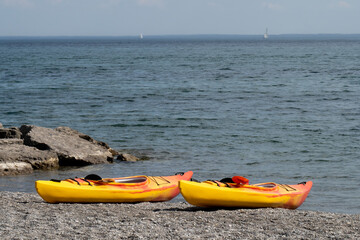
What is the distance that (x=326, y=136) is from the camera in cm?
1867

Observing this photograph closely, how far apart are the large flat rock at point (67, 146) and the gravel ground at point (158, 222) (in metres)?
4.45

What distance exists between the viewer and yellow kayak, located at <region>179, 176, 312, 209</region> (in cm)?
906

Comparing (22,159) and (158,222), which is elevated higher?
(158,222)

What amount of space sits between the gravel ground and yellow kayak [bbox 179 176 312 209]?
6.4 inches

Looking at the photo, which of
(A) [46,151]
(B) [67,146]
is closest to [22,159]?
(A) [46,151]

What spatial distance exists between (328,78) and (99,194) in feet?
112

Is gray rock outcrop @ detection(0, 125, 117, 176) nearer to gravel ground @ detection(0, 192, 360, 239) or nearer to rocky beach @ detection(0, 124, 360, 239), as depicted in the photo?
rocky beach @ detection(0, 124, 360, 239)

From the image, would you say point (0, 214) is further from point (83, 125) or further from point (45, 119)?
point (45, 119)

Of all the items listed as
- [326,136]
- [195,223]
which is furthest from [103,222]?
[326,136]

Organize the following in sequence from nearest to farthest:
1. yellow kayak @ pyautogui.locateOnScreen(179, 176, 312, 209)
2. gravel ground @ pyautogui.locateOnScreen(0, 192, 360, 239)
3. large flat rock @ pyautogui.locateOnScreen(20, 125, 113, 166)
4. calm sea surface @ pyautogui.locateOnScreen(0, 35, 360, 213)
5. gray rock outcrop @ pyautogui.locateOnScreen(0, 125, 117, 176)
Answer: gravel ground @ pyautogui.locateOnScreen(0, 192, 360, 239), yellow kayak @ pyautogui.locateOnScreen(179, 176, 312, 209), gray rock outcrop @ pyautogui.locateOnScreen(0, 125, 117, 176), calm sea surface @ pyautogui.locateOnScreen(0, 35, 360, 213), large flat rock @ pyautogui.locateOnScreen(20, 125, 113, 166)

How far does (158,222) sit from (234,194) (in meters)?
1.68

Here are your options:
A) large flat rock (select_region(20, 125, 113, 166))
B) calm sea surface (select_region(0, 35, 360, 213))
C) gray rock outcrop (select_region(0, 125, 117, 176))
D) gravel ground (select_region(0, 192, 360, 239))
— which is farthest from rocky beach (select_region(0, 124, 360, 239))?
large flat rock (select_region(20, 125, 113, 166))

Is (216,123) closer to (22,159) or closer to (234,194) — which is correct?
(22,159)

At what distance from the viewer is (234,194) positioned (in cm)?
916
